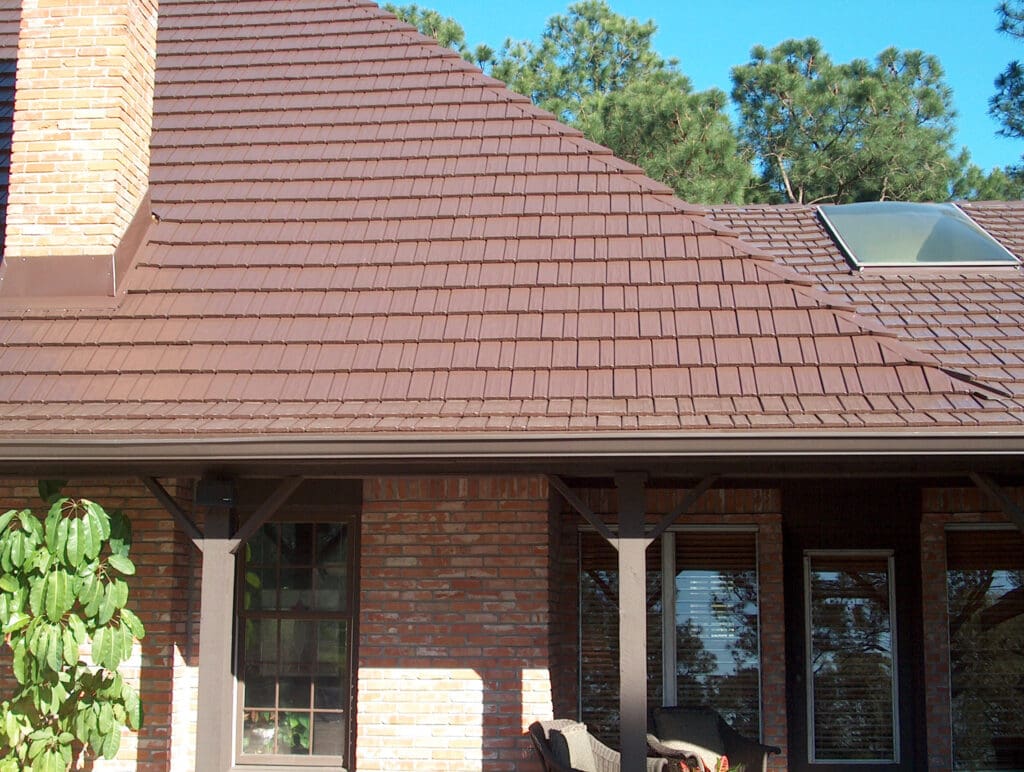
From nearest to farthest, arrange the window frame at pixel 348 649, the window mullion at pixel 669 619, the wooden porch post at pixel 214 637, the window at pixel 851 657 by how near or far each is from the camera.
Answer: the wooden porch post at pixel 214 637 < the window frame at pixel 348 649 < the window at pixel 851 657 < the window mullion at pixel 669 619

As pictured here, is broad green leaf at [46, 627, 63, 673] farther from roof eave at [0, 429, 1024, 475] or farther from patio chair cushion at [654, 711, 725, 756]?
patio chair cushion at [654, 711, 725, 756]

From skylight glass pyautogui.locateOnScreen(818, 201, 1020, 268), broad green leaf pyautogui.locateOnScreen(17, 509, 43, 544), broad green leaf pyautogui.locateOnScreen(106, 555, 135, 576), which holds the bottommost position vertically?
broad green leaf pyautogui.locateOnScreen(106, 555, 135, 576)

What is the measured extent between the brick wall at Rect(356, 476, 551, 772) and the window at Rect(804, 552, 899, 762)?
8.97ft

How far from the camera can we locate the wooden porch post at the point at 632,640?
6234 millimetres

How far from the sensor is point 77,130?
8.14 metres

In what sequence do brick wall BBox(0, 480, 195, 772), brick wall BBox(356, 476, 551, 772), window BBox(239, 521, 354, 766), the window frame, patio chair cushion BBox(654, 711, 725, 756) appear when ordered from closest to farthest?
brick wall BBox(356, 476, 551, 772) < brick wall BBox(0, 480, 195, 772) < the window frame < window BBox(239, 521, 354, 766) < patio chair cushion BBox(654, 711, 725, 756)

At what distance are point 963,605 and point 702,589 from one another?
1.98 metres

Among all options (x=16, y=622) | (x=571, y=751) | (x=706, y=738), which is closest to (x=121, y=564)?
(x=16, y=622)

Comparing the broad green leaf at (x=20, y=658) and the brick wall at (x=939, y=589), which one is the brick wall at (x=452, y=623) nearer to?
the broad green leaf at (x=20, y=658)

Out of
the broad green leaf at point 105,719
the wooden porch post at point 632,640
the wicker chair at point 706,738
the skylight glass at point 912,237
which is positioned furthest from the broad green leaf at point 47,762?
the skylight glass at point 912,237

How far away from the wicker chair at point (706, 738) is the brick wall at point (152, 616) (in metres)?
3.20

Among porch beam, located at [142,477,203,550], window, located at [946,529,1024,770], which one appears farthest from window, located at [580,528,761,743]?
porch beam, located at [142,477,203,550]

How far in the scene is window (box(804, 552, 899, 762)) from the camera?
890 centimetres

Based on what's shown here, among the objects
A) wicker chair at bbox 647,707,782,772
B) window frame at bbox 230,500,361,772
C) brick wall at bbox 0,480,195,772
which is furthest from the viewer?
wicker chair at bbox 647,707,782,772
